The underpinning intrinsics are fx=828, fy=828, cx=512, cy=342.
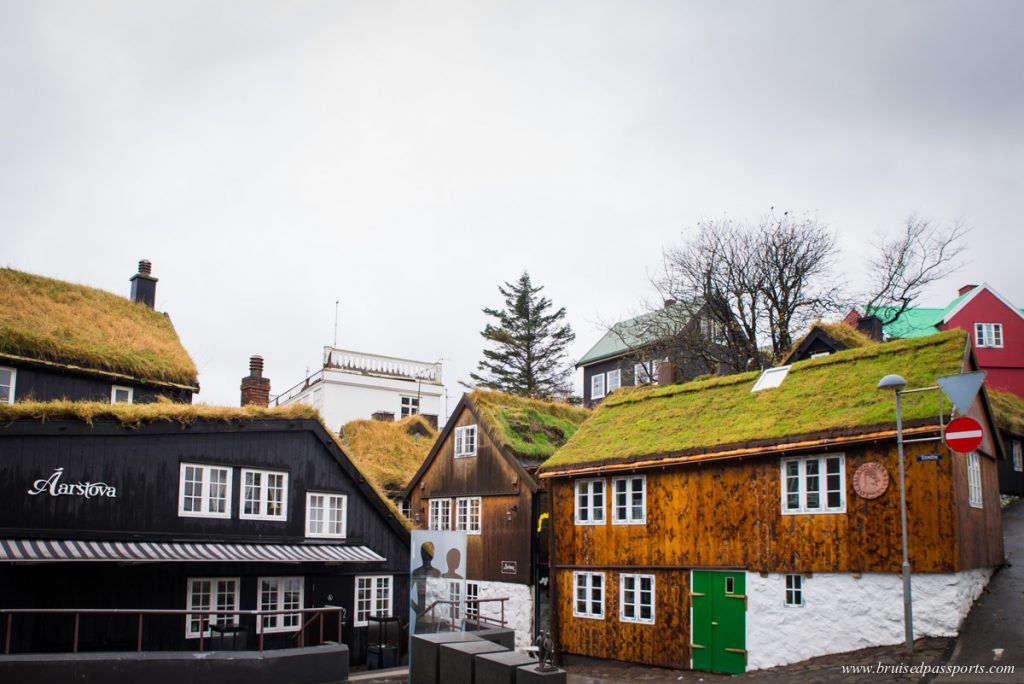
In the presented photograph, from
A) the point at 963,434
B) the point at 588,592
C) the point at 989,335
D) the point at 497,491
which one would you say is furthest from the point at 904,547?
the point at 989,335

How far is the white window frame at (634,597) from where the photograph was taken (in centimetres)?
2145

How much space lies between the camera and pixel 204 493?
817 inches

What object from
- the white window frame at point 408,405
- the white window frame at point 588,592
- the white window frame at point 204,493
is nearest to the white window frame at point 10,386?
the white window frame at point 204,493

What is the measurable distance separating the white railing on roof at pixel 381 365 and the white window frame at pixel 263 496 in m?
24.5

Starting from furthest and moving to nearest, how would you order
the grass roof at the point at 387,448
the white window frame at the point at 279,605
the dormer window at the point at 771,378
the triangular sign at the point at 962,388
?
the grass roof at the point at 387,448
the dormer window at the point at 771,378
the white window frame at the point at 279,605
the triangular sign at the point at 962,388

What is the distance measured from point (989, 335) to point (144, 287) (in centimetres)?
3969

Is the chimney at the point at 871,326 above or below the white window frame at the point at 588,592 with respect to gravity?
above

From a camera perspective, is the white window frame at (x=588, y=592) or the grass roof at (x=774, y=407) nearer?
the grass roof at (x=774, y=407)

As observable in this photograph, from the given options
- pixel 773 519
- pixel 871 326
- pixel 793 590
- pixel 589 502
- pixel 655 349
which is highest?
pixel 655 349

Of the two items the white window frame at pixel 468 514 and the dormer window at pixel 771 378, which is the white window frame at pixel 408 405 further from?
the dormer window at pixel 771 378

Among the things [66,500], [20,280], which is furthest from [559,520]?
[20,280]

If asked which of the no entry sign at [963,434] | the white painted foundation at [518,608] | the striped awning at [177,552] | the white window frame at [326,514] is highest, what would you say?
the no entry sign at [963,434]

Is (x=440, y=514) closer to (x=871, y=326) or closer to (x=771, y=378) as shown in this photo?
(x=771, y=378)

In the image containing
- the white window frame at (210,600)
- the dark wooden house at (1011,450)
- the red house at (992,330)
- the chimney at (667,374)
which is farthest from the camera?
the red house at (992,330)
